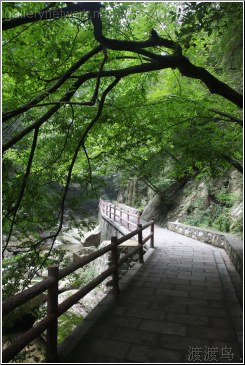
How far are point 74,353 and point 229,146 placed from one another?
16.5 ft

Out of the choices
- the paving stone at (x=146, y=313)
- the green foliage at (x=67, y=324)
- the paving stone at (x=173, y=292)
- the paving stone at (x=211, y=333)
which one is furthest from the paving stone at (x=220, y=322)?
the green foliage at (x=67, y=324)

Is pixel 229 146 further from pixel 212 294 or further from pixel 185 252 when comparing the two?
pixel 185 252

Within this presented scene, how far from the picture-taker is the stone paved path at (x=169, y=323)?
9.73 ft

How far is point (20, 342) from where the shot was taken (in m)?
2.46

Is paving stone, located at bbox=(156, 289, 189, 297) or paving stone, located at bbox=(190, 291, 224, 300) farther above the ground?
paving stone, located at bbox=(190, 291, 224, 300)

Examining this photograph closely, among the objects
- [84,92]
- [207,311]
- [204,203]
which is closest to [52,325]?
[207,311]

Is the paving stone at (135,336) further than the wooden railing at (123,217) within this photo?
No

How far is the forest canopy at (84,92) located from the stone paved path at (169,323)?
4.32 ft

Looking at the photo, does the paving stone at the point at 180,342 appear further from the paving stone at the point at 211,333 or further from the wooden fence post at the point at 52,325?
the wooden fence post at the point at 52,325

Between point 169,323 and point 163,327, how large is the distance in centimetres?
16

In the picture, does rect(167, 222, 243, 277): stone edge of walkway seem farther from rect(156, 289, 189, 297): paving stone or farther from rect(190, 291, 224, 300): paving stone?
rect(156, 289, 189, 297): paving stone

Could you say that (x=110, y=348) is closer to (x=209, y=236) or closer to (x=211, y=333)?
(x=211, y=333)

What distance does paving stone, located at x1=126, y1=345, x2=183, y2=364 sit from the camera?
9.37 ft

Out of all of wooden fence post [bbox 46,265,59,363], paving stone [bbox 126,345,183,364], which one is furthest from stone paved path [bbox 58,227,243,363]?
wooden fence post [bbox 46,265,59,363]
